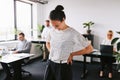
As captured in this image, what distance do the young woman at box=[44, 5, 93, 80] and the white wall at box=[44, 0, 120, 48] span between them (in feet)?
12.9

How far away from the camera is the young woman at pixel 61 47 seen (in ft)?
5.69

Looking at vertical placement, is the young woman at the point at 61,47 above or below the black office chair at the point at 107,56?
above

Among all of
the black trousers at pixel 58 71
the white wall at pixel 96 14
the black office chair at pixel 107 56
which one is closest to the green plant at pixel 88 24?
the white wall at pixel 96 14

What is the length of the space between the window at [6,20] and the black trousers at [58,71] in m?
3.65

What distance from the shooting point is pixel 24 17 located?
6.04m

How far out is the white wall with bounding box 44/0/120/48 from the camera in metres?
5.34

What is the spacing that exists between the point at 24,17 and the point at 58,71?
15.3 feet

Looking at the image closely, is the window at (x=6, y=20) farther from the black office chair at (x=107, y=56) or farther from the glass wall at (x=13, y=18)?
the black office chair at (x=107, y=56)

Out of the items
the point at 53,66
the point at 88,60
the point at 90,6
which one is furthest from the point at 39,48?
the point at 53,66

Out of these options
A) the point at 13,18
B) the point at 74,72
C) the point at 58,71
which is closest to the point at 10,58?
the point at 58,71

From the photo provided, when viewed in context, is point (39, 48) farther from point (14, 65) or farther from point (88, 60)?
point (14, 65)

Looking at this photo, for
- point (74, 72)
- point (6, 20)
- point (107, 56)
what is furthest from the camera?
point (6, 20)

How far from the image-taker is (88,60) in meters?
5.65

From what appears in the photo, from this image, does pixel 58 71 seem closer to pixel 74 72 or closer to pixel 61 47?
pixel 61 47
